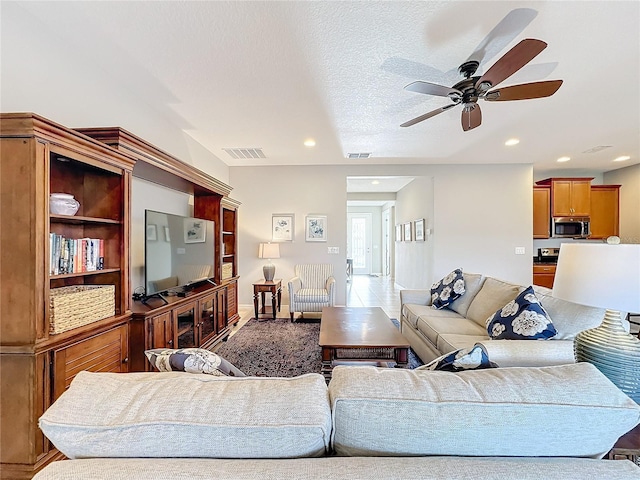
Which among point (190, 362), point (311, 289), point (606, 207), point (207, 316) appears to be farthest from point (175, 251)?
point (606, 207)

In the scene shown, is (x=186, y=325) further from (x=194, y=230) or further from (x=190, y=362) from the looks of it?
(x=190, y=362)

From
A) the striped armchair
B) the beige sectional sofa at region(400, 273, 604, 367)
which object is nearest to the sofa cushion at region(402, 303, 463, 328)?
the beige sectional sofa at region(400, 273, 604, 367)

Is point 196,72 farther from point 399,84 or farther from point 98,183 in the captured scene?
point 399,84

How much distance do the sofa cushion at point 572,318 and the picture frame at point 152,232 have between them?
2960 mm

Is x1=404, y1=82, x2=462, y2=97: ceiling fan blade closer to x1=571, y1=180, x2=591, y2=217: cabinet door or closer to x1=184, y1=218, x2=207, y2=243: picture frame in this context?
x1=184, y1=218, x2=207, y2=243: picture frame

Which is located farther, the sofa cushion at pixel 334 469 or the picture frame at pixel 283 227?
the picture frame at pixel 283 227

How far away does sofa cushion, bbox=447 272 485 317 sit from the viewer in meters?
3.14

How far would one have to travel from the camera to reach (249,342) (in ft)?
11.8

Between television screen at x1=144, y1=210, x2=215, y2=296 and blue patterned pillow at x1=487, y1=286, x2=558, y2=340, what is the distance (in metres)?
2.75

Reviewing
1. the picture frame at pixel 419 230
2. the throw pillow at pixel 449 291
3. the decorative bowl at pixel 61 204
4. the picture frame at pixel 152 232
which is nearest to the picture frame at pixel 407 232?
the picture frame at pixel 419 230

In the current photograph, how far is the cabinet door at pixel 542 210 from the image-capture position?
5574 millimetres

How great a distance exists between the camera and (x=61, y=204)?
5.64ft

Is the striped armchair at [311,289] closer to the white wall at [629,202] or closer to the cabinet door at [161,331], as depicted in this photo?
the cabinet door at [161,331]

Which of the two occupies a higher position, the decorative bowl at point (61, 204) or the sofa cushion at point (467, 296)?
the decorative bowl at point (61, 204)
